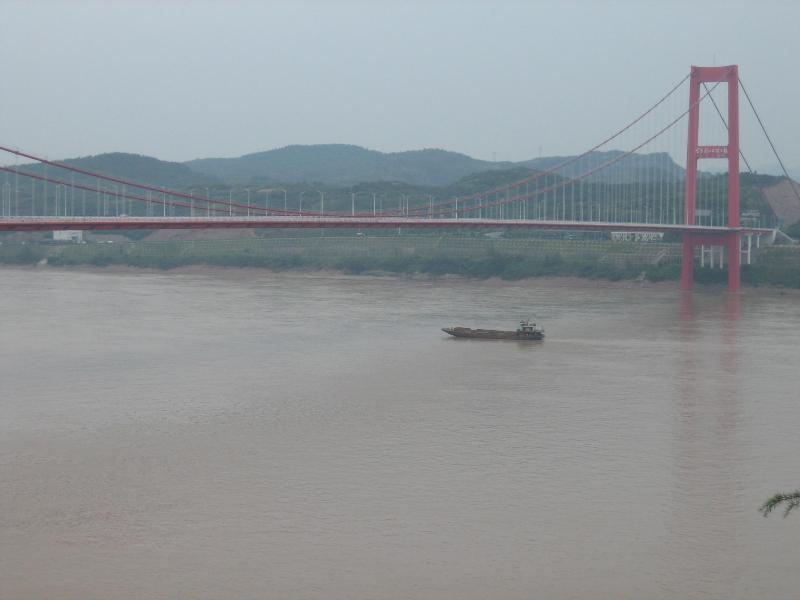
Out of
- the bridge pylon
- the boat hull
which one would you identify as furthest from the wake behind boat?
the bridge pylon

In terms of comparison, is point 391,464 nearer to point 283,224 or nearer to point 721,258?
point 283,224

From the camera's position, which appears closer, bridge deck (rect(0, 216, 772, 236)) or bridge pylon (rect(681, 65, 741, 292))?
bridge deck (rect(0, 216, 772, 236))

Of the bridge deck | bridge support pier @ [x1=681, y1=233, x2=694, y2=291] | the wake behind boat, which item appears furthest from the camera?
bridge support pier @ [x1=681, y1=233, x2=694, y2=291]

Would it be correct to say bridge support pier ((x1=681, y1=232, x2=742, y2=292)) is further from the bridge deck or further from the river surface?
the river surface

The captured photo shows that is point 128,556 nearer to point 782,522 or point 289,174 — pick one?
point 782,522

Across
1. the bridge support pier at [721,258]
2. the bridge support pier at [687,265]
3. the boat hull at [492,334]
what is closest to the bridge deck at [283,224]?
the bridge support pier at [721,258]

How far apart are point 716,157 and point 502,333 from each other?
57.6 ft

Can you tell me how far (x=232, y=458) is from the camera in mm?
12320

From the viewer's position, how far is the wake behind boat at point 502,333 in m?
23.5

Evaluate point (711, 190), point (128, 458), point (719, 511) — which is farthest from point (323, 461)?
point (711, 190)

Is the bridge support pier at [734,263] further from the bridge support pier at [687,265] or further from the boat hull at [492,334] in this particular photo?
the boat hull at [492,334]

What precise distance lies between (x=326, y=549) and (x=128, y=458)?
366 centimetres

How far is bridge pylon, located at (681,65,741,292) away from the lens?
123 ft

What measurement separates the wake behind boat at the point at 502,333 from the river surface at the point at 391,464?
64 cm
